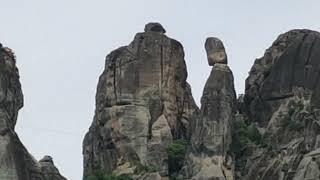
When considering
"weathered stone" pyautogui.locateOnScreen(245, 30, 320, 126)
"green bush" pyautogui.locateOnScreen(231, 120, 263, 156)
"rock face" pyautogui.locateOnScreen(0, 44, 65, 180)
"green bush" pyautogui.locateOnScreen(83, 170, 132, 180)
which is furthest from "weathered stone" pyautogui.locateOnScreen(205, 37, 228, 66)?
Answer: "rock face" pyautogui.locateOnScreen(0, 44, 65, 180)

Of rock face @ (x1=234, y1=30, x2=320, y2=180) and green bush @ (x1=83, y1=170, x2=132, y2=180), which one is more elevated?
rock face @ (x1=234, y1=30, x2=320, y2=180)

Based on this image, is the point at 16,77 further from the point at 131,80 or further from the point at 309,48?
the point at 309,48

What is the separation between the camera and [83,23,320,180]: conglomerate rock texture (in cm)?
9131

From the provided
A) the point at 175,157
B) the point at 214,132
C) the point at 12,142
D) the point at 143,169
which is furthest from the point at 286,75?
the point at 12,142

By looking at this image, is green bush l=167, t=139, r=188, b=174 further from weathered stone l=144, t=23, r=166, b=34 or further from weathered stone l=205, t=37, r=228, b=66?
weathered stone l=144, t=23, r=166, b=34

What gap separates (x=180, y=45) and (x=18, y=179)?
17596 mm

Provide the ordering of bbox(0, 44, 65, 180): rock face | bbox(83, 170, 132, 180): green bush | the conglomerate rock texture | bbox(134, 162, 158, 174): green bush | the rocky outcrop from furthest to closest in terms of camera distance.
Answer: bbox(83, 170, 132, 180): green bush
bbox(134, 162, 158, 174): green bush
the conglomerate rock texture
the rocky outcrop
bbox(0, 44, 65, 180): rock face

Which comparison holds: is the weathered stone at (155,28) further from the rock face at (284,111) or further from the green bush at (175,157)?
the green bush at (175,157)

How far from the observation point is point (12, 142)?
87.5 meters

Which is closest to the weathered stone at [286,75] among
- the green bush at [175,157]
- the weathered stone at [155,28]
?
the green bush at [175,157]

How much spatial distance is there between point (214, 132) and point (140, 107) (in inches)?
243

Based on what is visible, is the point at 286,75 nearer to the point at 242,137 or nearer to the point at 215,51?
the point at 215,51

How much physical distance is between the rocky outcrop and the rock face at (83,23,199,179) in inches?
100

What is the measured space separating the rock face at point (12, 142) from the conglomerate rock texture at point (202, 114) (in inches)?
270
